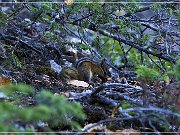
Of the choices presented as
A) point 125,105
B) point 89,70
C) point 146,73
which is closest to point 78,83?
point 89,70

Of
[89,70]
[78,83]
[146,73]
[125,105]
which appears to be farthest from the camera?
[89,70]

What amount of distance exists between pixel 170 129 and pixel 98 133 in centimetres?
35

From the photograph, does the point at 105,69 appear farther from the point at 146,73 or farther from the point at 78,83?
the point at 146,73

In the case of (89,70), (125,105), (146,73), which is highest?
(89,70)

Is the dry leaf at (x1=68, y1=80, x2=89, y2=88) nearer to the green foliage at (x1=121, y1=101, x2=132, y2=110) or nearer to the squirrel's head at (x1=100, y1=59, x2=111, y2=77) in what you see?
the squirrel's head at (x1=100, y1=59, x2=111, y2=77)

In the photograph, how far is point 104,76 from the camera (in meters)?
3.56

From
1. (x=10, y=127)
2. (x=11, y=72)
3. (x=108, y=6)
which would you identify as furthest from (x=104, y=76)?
(x=10, y=127)

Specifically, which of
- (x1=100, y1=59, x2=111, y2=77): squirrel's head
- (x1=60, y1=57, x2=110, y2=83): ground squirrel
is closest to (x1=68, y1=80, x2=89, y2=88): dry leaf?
(x1=60, y1=57, x2=110, y2=83): ground squirrel

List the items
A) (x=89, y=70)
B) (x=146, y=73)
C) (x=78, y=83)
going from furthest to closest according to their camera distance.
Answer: (x=89, y=70)
(x=78, y=83)
(x=146, y=73)

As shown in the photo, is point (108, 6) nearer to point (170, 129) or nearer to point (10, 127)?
point (170, 129)

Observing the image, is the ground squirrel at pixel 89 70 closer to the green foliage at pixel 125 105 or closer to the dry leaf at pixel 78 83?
the dry leaf at pixel 78 83

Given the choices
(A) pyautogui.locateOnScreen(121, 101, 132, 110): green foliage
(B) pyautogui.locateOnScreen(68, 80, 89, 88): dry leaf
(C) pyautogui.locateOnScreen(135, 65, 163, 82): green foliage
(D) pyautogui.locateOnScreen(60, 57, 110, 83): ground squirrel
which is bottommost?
(A) pyautogui.locateOnScreen(121, 101, 132, 110): green foliage

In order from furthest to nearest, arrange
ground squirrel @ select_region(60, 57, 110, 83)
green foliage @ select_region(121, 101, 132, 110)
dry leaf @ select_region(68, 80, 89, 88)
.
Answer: ground squirrel @ select_region(60, 57, 110, 83) → dry leaf @ select_region(68, 80, 89, 88) → green foliage @ select_region(121, 101, 132, 110)

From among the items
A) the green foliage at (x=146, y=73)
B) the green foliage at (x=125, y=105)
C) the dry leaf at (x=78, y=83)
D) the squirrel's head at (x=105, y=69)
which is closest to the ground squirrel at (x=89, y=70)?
the squirrel's head at (x=105, y=69)
